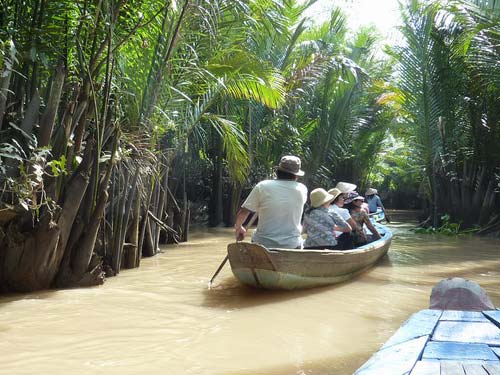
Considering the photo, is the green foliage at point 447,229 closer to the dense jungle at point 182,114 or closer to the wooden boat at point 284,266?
the dense jungle at point 182,114

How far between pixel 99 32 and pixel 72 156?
135 centimetres

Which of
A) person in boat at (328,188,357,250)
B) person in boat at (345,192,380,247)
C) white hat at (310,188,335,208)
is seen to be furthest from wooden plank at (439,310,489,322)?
person in boat at (345,192,380,247)

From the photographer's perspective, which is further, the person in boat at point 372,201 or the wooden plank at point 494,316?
the person in boat at point 372,201

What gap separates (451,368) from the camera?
65.4 inches

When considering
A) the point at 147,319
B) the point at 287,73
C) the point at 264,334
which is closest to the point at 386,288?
the point at 264,334

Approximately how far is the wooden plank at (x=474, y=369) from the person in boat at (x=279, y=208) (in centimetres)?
429

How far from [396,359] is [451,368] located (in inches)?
7.0

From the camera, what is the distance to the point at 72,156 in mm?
5785

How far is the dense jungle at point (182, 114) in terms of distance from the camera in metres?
5.46

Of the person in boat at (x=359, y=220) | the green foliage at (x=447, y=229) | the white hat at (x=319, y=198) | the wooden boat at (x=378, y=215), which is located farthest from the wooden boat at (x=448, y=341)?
the green foliage at (x=447, y=229)

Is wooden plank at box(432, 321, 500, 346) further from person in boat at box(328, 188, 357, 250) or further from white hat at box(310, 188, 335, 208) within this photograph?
person in boat at box(328, 188, 357, 250)

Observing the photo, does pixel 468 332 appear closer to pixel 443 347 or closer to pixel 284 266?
pixel 443 347

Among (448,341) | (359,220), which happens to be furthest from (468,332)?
(359,220)

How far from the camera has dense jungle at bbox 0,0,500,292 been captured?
5465 mm
